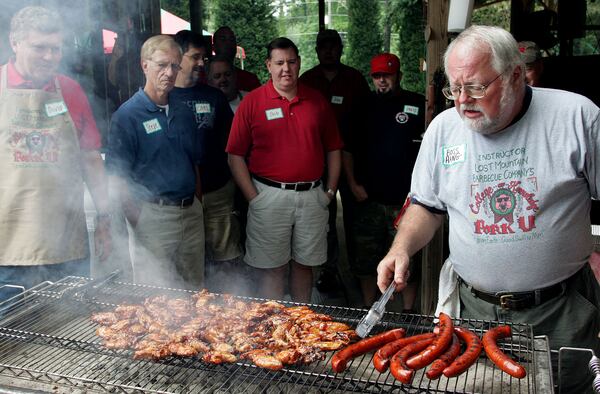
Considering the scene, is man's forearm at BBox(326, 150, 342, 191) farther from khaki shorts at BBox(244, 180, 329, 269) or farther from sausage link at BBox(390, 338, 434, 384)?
sausage link at BBox(390, 338, 434, 384)

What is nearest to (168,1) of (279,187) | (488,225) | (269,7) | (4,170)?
(279,187)

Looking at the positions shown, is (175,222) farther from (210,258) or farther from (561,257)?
(561,257)

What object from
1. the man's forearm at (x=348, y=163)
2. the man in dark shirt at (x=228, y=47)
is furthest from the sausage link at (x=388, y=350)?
the man in dark shirt at (x=228, y=47)

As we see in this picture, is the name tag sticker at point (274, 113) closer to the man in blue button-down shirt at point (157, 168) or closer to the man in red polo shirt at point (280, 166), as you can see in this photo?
the man in red polo shirt at point (280, 166)

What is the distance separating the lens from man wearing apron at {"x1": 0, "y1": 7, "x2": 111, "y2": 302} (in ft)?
13.0

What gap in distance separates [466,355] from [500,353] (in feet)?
0.47

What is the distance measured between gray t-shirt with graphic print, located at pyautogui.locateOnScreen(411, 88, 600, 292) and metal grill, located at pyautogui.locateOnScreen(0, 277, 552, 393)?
1.03 feet

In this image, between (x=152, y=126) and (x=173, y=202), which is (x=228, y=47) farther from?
(x=173, y=202)

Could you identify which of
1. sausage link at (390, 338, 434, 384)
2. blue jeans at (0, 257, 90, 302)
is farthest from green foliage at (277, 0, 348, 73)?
sausage link at (390, 338, 434, 384)

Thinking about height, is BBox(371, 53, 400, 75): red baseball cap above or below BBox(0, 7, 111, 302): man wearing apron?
above

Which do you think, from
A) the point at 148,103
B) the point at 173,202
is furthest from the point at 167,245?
the point at 148,103

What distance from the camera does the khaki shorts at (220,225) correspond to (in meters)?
5.70

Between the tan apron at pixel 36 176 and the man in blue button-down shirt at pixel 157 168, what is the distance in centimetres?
51

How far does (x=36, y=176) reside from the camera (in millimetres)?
4070
